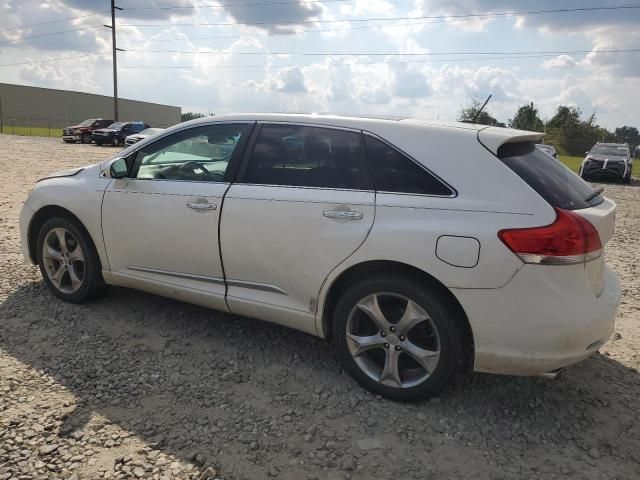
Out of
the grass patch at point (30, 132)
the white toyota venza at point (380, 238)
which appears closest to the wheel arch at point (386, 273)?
the white toyota venza at point (380, 238)

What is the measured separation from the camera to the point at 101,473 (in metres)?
2.47

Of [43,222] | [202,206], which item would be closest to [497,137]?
[202,206]

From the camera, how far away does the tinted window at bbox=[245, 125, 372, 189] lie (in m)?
3.21

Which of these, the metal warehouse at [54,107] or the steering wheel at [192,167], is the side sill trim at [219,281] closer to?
the steering wheel at [192,167]

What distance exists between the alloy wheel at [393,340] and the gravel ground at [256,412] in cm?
19

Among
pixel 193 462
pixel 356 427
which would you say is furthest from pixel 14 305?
pixel 356 427

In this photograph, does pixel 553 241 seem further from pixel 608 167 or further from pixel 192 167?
pixel 608 167

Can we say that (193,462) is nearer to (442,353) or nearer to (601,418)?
(442,353)

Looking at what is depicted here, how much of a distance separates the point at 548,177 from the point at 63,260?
147 inches

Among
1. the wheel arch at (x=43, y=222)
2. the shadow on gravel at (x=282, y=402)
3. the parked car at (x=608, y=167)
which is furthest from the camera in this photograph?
the parked car at (x=608, y=167)

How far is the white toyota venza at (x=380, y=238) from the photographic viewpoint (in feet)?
8.93

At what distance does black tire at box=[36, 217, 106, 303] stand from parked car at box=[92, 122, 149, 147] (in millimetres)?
30147

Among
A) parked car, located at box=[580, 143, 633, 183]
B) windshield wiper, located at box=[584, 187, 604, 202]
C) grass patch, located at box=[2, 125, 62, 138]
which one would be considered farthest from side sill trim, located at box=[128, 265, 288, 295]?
grass patch, located at box=[2, 125, 62, 138]

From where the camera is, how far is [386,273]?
303 cm
